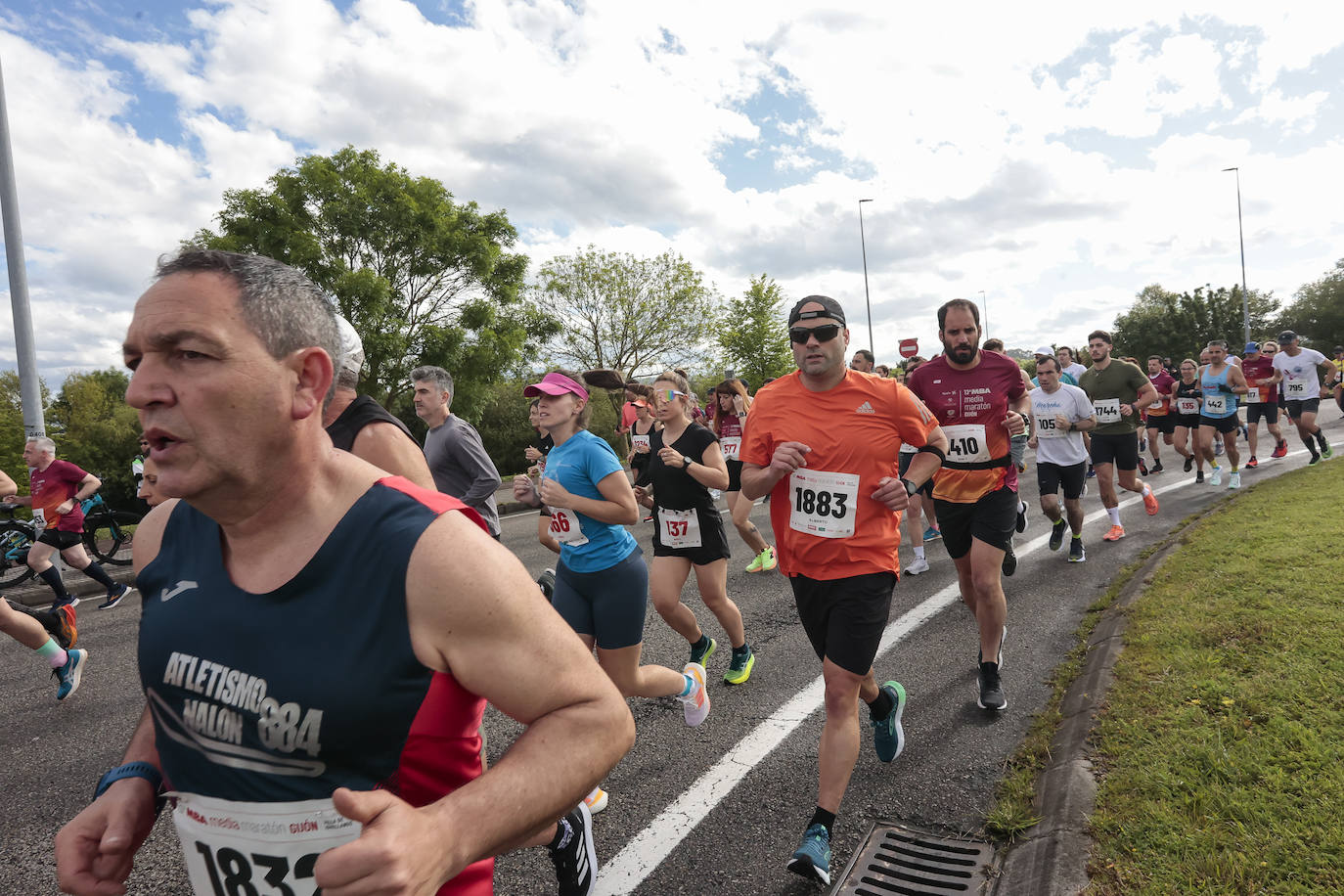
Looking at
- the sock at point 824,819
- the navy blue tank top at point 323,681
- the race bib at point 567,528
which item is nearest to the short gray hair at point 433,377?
the race bib at point 567,528

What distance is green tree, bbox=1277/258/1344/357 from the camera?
211 feet

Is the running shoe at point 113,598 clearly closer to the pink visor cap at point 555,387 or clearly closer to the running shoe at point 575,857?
the pink visor cap at point 555,387

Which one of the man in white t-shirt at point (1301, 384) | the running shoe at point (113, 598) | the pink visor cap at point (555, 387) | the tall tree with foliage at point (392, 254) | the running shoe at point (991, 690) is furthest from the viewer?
the tall tree with foliage at point (392, 254)

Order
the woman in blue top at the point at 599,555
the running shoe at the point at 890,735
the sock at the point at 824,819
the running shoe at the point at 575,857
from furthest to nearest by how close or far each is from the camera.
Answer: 1. the woman in blue top at the point at 599,555
2. the running shoe at the point at 890,735
3. the sock at the point at 824,819
4. the running shoe at the point at 575,857

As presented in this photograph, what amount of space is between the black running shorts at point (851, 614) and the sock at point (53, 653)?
5.27 m

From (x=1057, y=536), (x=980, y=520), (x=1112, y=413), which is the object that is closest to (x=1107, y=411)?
(x=1112, y=413)

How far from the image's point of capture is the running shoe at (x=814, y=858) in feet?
8.98

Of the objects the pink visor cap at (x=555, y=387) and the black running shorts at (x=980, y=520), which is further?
the black running shorts at (x=980, y=520)

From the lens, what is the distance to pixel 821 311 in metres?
3.44

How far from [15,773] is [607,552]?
346 centimetres

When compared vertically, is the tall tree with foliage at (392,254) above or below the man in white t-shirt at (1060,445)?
above

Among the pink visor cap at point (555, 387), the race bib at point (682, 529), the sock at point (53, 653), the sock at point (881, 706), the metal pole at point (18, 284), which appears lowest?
the sock at point (881, 706)

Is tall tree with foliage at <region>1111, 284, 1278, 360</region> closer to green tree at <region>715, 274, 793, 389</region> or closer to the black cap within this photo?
green tree at <region>715, 274, 793, 389</region>

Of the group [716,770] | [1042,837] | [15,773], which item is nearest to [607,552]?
[716,770]
